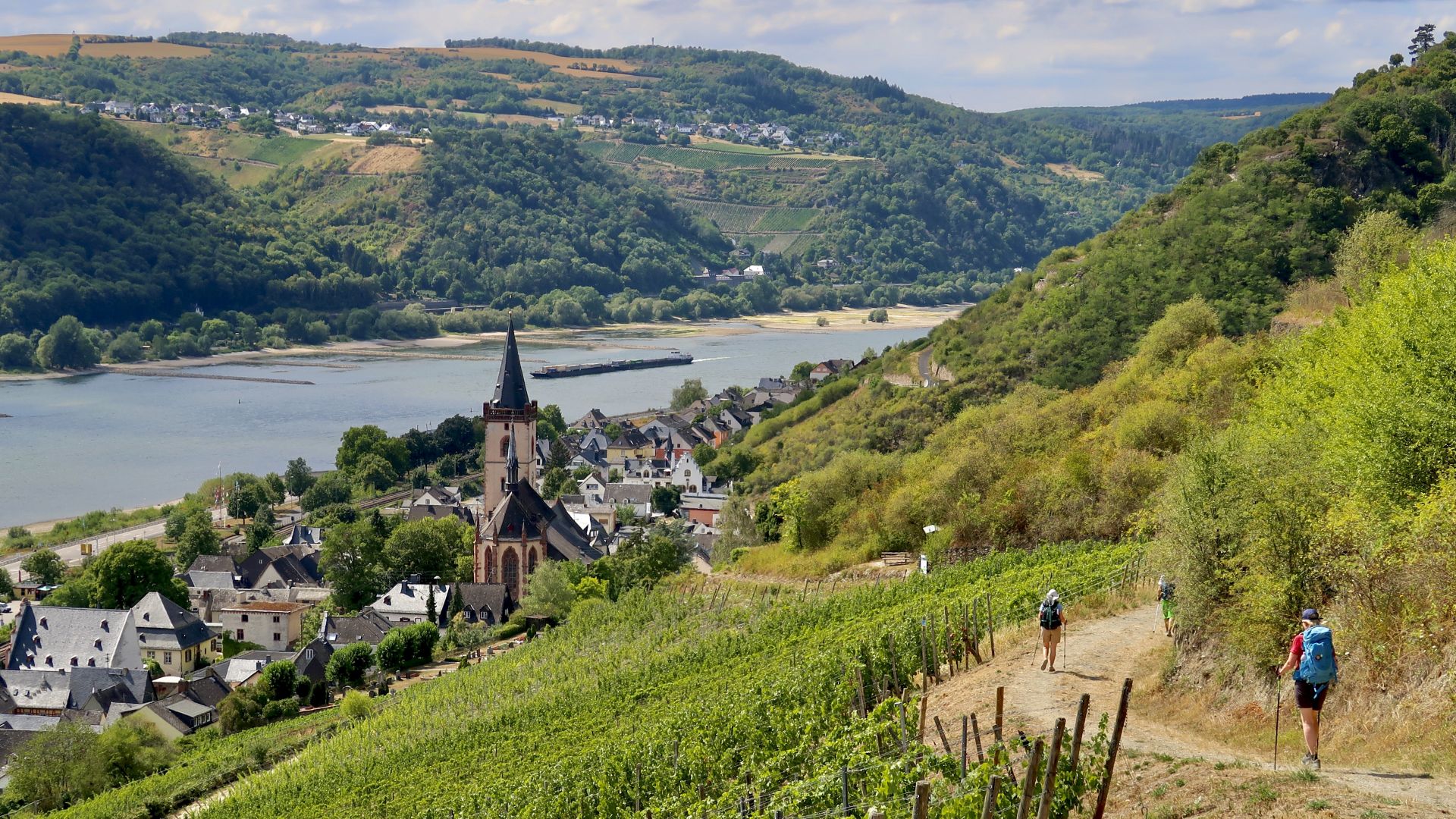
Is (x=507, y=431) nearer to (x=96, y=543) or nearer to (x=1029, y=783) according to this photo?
(x=96, y=543)

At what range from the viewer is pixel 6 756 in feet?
115

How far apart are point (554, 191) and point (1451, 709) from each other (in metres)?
191

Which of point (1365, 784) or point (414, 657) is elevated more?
point (1365, 784)

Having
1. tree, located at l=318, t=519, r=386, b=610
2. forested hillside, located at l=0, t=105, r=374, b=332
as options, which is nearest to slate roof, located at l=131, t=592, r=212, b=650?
tree, located at l=318, t=519, r=386, b=610

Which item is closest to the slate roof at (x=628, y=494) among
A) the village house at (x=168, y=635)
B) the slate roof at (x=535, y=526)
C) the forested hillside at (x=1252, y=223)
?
the slate roof at (x=535, y=526)

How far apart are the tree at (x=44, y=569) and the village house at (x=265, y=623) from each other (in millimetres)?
7427

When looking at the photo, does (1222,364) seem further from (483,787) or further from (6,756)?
(6,756)

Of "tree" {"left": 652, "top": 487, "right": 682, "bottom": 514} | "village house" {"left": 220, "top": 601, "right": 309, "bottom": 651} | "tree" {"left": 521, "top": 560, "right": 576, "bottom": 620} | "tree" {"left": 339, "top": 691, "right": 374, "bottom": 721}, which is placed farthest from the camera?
"tree" {"left": 652, "top": 487, "right": 682, "bottom": 514}

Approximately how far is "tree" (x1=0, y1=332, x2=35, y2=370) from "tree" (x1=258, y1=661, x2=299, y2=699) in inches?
3604

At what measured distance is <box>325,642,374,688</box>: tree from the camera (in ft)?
128

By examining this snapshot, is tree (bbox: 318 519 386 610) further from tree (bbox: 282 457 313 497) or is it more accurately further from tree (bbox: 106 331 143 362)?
tree (bbox: 106 331 143 362)

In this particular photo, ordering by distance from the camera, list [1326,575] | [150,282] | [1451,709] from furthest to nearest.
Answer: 1. [150,282]
2. [1326,575]
3. [1451,709]

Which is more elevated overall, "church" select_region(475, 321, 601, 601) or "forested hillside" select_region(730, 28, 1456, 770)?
"forested hillside" select_region(730, 28, 1456, 770)

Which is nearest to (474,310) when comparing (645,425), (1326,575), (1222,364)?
(645,425)
